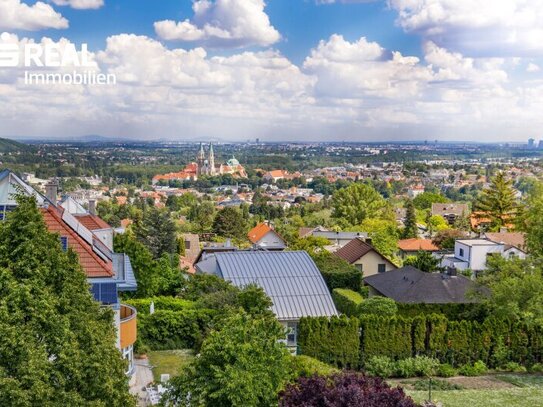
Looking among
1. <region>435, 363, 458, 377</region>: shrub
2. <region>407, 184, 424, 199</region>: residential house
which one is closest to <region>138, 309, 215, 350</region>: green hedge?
<region>435, 363, 458, 377</region>: shrub

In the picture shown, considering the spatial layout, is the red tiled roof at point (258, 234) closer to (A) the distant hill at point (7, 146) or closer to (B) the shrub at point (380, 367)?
(B) the shrub at point (380, 367)

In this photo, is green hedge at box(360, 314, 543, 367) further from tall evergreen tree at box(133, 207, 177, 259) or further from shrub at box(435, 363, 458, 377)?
tall evergreen tree at box(133, 207, 177, 259)

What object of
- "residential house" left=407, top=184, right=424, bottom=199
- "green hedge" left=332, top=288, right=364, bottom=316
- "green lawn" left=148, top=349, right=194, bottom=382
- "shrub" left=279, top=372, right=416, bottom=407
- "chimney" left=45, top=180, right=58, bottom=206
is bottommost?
"residential house" left=407, top=184, right=424, bottom=199

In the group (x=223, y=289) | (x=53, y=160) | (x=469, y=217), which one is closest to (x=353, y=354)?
(x=223, y=289)

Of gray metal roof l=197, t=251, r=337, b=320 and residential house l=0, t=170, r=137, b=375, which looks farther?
gray metal roof l=197, t=251, r=337, b=320

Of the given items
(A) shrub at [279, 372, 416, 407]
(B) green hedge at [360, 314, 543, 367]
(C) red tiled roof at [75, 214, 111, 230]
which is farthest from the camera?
(C) red tiled roof at [75, 214, 111, 230]

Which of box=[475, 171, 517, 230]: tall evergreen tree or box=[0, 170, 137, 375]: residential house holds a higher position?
box=[0, 170, 137, 375]: residential house
